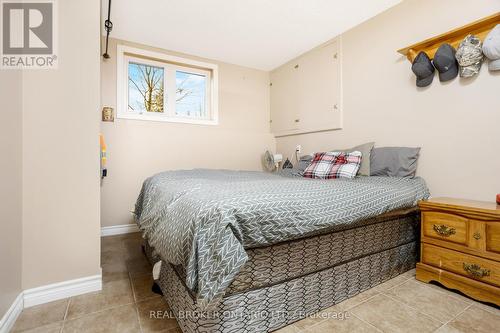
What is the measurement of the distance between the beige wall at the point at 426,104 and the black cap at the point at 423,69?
0.21ft

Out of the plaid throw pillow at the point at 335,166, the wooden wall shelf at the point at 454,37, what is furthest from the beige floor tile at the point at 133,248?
the wooden wall shelf at the point at 454,37

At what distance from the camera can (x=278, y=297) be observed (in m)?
1.25

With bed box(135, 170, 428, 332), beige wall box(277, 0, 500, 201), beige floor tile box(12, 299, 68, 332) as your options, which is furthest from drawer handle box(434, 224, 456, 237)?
beige floor tile box(12, 299, 68, 332)

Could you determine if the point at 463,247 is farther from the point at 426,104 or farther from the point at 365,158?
the point at 426,104

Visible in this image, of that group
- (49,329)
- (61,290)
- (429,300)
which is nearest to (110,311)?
(49,329)

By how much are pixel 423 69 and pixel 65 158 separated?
2841 mm

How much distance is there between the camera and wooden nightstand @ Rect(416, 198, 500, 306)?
4.74 feet

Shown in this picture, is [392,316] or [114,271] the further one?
[114,271]

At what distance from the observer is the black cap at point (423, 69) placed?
2.06 meters

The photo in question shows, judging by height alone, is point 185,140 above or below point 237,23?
below

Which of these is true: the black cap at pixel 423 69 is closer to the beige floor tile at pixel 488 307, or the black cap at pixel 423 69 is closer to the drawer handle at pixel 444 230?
the drawer handle at pixel 444 230

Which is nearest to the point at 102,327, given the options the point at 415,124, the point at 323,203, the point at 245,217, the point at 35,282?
the point at 35,282

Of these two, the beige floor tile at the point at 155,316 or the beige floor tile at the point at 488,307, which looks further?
the beige floor tile at the point at 488,307

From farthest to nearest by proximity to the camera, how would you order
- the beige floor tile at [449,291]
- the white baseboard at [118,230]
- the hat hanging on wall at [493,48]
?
the white baseboard at [118,230]
the hat hanging on wall at [493,48]
the beige floor tile at [449,291]
